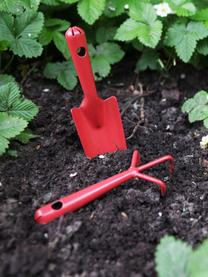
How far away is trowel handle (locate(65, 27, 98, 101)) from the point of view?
1685mm

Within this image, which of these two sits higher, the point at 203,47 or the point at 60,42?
the point at 60,42

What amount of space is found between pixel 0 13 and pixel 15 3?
74 millimetres

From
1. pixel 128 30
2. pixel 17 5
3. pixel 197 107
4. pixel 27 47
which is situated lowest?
pixel 197 107

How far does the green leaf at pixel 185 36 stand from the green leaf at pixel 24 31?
0.55 meters

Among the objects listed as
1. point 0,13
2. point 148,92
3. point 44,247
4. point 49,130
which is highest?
point 0,13

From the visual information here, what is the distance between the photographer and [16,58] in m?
2.35

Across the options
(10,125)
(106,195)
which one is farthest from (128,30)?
(106,195)

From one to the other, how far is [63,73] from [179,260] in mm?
1161

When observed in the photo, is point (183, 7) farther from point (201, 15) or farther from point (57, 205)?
point (57, 205)

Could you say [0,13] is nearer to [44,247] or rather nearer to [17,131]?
[17,131]

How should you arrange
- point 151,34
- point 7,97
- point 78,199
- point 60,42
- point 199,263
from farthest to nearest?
point 60,42 < point 151,34 < point 7,97 < point 78,199 < point 199,263

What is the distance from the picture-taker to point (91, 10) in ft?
7.00

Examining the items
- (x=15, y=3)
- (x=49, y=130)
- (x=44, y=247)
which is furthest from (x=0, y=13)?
(x=44, y=247)

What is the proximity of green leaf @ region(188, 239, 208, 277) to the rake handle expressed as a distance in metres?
0.76
